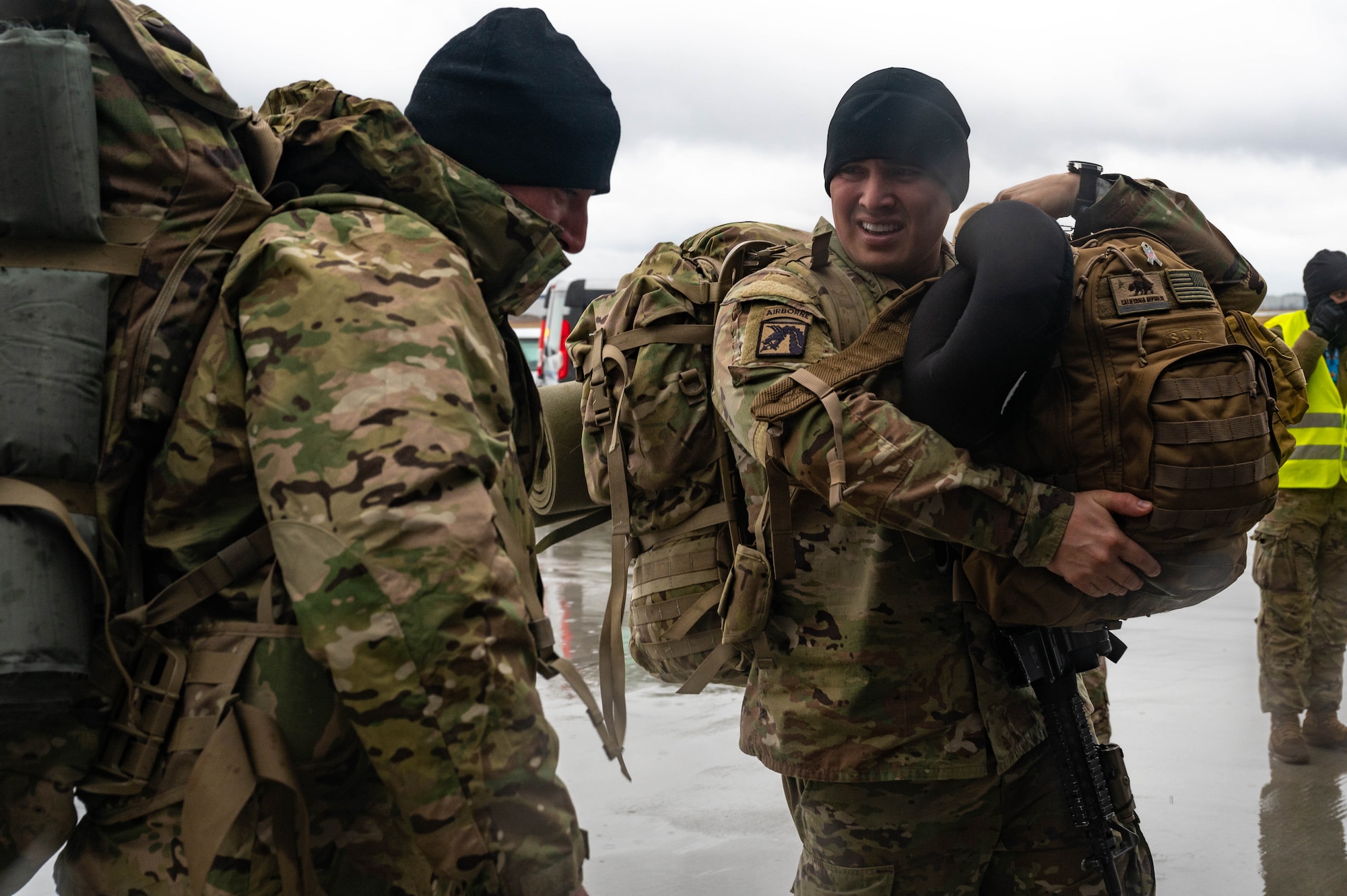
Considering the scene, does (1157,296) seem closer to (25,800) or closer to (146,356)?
(146,356)

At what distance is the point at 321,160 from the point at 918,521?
118 cm

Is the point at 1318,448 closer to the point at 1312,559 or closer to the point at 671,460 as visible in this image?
the point at 1312,559

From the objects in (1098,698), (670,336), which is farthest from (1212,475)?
(670,336)

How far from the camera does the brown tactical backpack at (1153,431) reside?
2.01m

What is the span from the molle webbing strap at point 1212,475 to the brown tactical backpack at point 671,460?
100cm

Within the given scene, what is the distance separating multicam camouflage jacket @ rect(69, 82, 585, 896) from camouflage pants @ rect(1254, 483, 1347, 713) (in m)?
4.80

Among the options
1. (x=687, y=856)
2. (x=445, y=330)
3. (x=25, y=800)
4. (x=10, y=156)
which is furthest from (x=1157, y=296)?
(x=687, y=856)

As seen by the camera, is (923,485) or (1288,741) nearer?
(923,485)

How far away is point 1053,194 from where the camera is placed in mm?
2578

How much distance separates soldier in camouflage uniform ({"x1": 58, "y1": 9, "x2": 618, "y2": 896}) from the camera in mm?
1427

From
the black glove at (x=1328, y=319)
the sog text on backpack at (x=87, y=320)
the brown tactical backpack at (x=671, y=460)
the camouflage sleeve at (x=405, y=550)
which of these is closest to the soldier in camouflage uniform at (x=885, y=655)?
the brown tactical backpack at (x=671, y=460)

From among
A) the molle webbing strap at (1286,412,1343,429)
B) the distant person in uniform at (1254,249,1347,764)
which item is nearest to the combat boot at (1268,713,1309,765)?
the distant person in uniform at (1254,249,1347,764)

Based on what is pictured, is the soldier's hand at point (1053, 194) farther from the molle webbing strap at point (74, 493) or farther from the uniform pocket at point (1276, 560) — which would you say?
the uniform pocket at point (1276, 560)

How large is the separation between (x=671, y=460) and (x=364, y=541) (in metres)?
1.45
